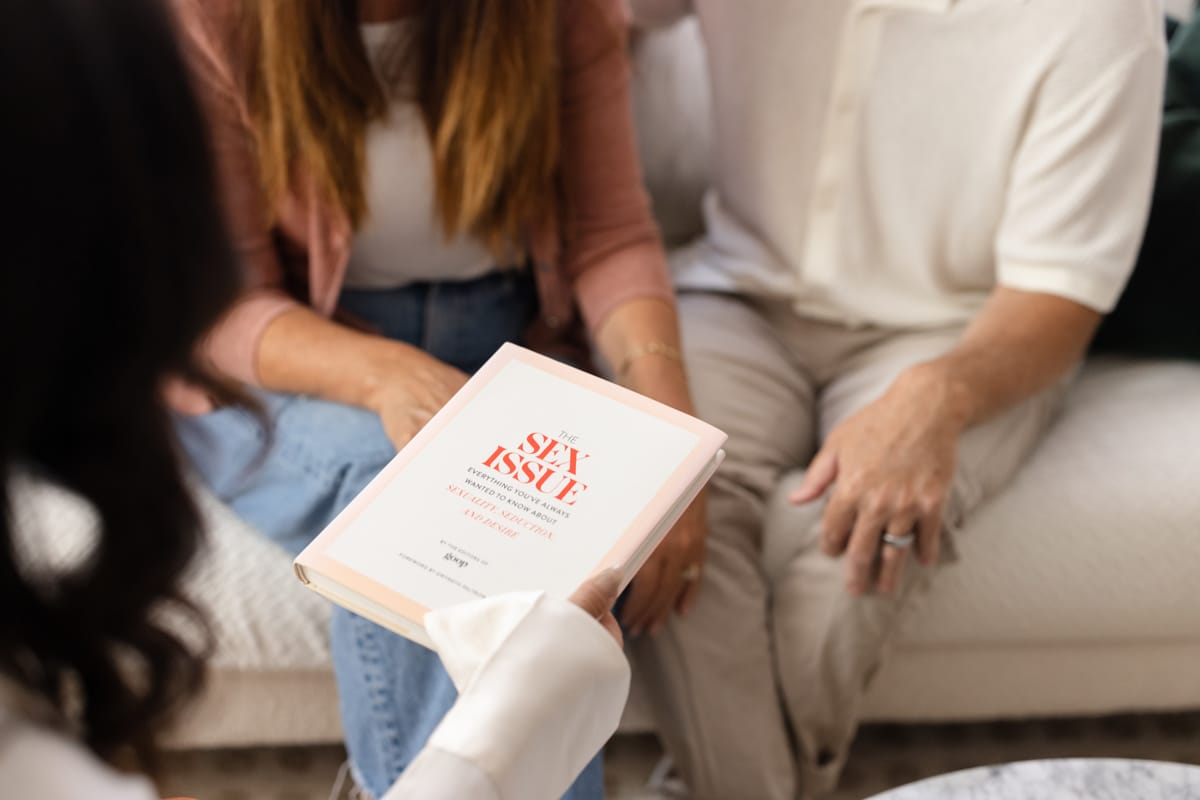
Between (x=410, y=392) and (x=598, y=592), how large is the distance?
326mm

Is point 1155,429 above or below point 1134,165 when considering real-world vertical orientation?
below

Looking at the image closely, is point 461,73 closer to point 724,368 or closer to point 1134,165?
point 724,368

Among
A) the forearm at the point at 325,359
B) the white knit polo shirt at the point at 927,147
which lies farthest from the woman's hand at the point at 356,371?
the white knit polo shirt at the point at 927,147

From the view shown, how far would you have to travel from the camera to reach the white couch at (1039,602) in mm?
1075

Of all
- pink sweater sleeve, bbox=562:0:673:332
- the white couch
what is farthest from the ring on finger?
pink sweater sleeve, bbox=562:0:673:332

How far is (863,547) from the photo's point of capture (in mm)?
1028

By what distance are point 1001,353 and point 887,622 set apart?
29 cm

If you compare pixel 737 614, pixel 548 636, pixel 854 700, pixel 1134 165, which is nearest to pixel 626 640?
pixel 737 614

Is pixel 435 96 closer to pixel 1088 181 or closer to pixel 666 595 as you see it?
pixel 666 595

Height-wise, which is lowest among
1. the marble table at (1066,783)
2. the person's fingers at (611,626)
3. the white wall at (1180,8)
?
the marble table at (1066,783)

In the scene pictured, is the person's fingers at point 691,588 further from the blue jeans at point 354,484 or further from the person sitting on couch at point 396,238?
A: the blue jeans at point 354,484

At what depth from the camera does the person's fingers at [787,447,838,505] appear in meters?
1.06

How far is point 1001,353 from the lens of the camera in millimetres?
1098

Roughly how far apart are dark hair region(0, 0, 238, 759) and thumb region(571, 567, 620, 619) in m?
0.23
